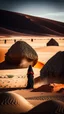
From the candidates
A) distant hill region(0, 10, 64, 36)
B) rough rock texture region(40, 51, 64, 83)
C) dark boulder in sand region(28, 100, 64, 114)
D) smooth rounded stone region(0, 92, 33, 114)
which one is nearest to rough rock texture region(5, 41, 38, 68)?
rough rock texture region(40, 51, 64, 83)

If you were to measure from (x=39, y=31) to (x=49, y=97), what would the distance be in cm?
6889

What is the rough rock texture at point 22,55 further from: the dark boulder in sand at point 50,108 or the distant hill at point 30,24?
the distant hill at point 30,24

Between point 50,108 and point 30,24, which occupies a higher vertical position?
point 30,24

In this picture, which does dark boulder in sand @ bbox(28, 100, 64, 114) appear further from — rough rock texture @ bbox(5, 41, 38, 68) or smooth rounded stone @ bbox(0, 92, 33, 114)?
rough rock texture @ bbox(5, 41, 38, 68)

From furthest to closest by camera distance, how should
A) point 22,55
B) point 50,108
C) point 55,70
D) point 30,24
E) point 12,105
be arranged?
point 30,24 < point 22,55 < point 55,70 < point 12,105 < point 50,108

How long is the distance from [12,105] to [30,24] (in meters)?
75.2

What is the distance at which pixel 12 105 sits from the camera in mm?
7430

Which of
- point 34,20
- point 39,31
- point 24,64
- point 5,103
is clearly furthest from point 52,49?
point 34,20

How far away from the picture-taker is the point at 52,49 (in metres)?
23.6

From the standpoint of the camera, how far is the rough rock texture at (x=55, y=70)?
37.3ft

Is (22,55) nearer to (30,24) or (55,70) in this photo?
(55,70)

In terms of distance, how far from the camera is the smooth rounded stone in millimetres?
7112

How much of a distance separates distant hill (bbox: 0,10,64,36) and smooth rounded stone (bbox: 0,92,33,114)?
66.1 meters

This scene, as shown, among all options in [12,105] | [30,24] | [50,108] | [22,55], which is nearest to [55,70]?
[12,105]
